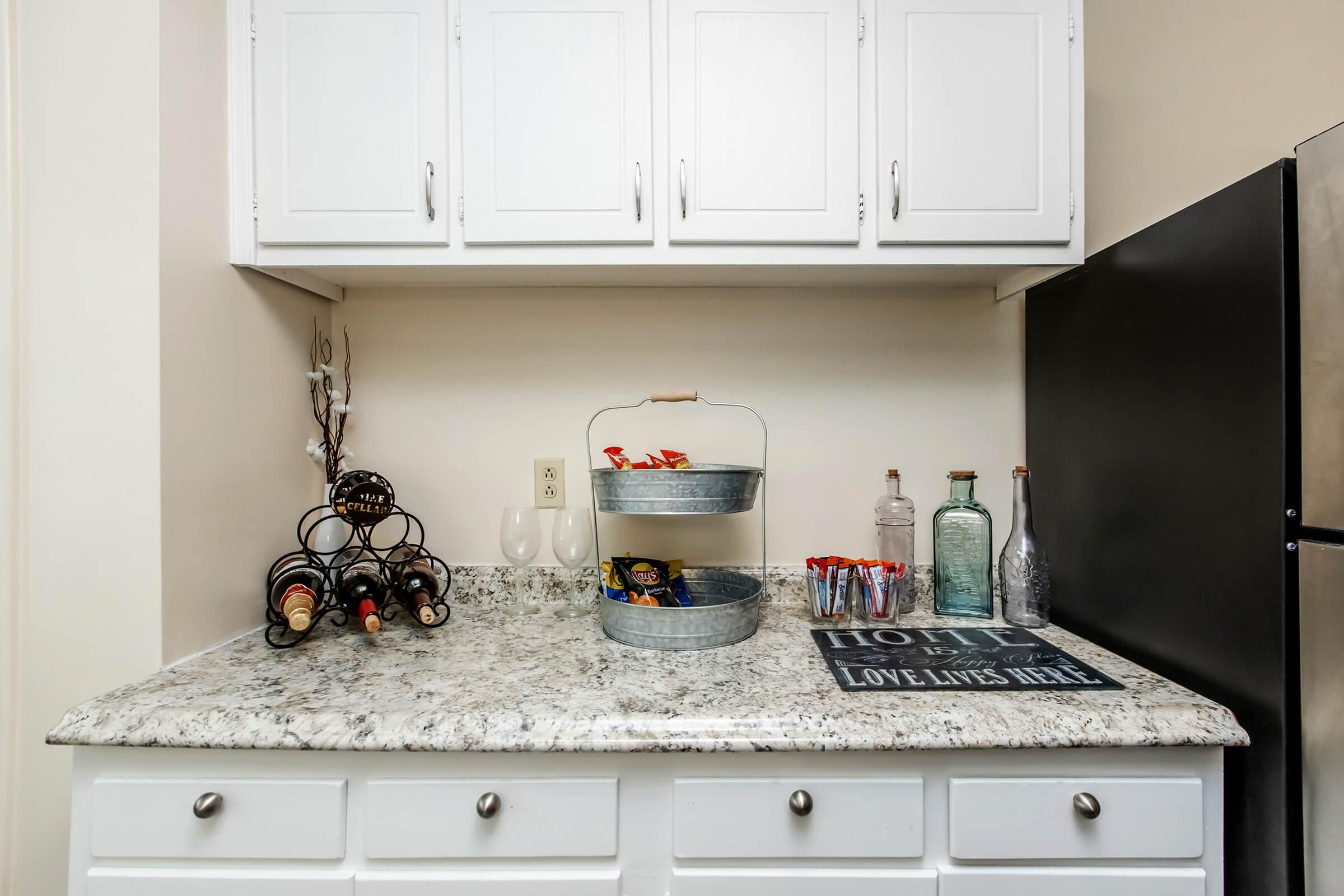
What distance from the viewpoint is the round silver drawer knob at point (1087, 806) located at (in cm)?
87

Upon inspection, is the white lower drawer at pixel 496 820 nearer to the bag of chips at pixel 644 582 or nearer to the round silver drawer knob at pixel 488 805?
the round silver drawer knob at pixel 488 805

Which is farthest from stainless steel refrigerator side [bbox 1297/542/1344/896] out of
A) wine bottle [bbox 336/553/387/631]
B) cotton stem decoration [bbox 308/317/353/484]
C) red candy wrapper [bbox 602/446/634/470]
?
cotton stem decoration [bbox 308/317/353/484]

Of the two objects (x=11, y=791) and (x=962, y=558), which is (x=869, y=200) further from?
(x=11, y=791)

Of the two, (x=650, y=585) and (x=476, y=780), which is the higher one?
(x=650, y=585)

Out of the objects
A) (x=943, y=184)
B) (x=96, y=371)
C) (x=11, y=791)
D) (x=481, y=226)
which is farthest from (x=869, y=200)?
(x=11, y=791)

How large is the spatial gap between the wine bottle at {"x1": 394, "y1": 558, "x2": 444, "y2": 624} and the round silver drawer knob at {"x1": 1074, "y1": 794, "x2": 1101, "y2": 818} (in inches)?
43.7

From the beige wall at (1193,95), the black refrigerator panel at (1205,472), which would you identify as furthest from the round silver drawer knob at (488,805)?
the beige wall at (1193,95)

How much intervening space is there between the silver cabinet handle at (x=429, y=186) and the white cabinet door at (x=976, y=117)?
89cm

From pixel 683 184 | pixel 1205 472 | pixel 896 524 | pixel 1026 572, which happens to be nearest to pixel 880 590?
pixel 896 524

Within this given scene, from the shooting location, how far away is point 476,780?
2.90ft

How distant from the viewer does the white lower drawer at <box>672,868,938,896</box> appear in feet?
2.89

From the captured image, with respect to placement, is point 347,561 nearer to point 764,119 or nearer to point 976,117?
point 764,119

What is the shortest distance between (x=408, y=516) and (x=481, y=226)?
643mm

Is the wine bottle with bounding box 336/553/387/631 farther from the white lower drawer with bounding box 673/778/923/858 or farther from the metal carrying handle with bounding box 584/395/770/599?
the white lower drawer with bounding box 673/778/923/858
